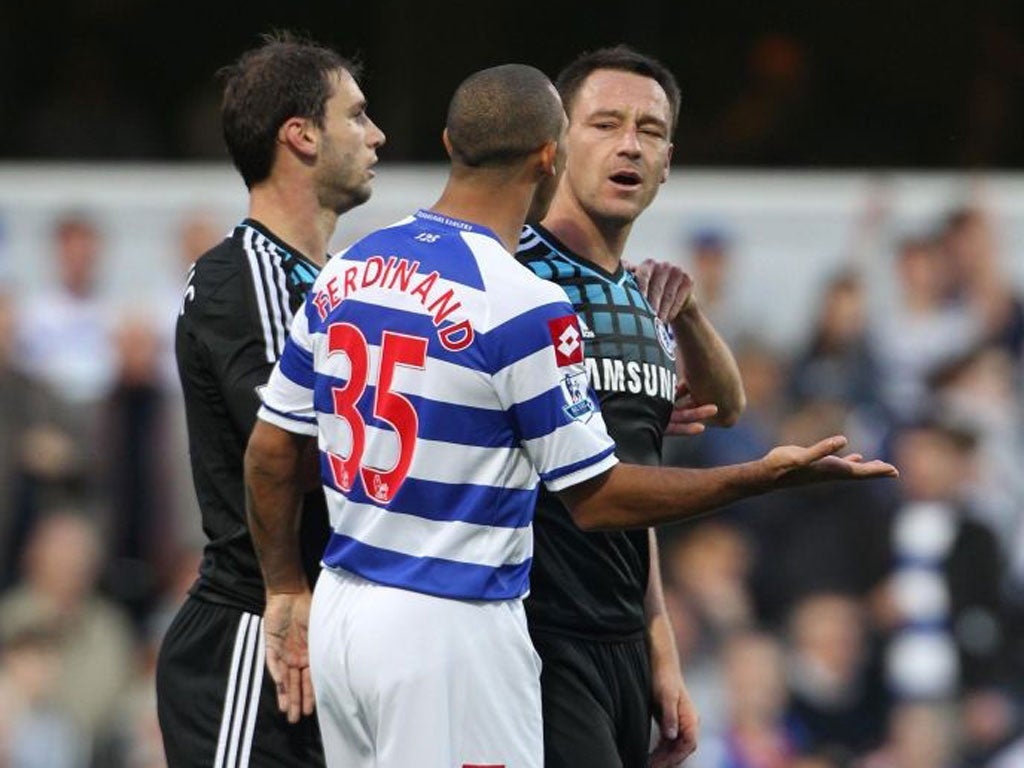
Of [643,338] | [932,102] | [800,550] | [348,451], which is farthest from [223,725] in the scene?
[932,102]

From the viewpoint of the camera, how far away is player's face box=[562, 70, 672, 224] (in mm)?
4688

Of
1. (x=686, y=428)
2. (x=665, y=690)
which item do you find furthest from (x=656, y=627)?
(x=686, y=428)

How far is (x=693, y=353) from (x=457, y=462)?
119 cm

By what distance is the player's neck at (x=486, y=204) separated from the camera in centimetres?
408

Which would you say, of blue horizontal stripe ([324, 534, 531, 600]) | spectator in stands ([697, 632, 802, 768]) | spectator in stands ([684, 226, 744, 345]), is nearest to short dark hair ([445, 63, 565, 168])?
blue horizontal stripe ([324, 534, 531, 600])

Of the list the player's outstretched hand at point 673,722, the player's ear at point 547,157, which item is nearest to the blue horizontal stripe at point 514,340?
the player's ear at point 547,157

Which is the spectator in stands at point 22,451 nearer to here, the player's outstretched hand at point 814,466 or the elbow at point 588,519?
the elbow at point 588,519

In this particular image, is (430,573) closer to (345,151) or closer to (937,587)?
(345,151)

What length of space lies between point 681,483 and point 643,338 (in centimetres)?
75

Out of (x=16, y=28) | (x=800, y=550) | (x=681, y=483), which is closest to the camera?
(x=681, y=483)

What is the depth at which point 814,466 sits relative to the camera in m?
3.83

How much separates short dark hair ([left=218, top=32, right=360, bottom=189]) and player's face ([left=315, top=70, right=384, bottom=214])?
30 millimetres

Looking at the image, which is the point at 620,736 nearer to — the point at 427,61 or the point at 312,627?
the point at 312,627

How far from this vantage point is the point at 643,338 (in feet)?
15.1
